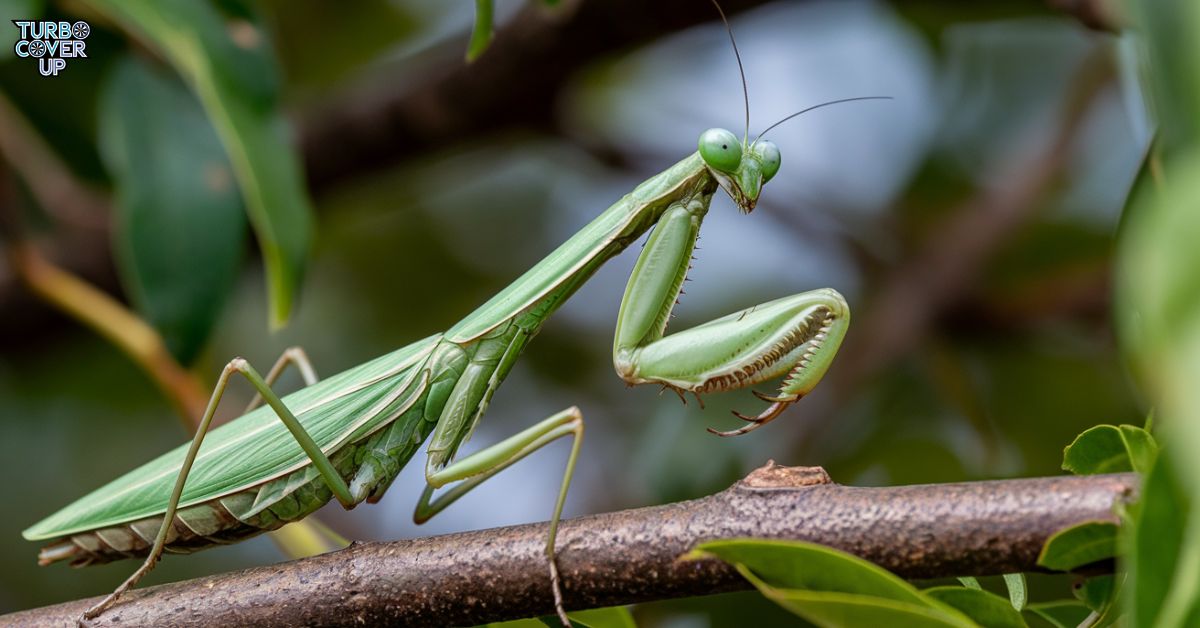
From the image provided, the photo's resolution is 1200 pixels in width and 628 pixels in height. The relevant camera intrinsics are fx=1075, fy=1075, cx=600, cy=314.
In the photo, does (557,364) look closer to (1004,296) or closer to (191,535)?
(1004,296)

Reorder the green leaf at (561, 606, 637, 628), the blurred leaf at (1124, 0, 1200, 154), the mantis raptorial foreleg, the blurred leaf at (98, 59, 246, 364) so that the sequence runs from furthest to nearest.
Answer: the blurred leaf at (98, 59, 246, 364) < the mantis raptorial foreleg < the green leaf at (561, 606, 637, 628) < the blurred leaf at (1124, 0, 1200, 154)

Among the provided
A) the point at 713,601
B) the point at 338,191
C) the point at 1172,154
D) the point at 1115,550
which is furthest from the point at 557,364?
the point at 1172,154

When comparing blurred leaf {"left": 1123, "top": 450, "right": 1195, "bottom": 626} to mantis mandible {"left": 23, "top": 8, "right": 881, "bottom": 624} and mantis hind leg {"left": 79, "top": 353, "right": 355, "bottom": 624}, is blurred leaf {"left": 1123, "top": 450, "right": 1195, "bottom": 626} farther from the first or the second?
mantis hind leg {"left": 79, "top": 353, "right": 355, "bottom": 624}

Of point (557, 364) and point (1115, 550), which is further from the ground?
point (1115, 550)

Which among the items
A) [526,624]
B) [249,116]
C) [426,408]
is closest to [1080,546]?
[526,624]

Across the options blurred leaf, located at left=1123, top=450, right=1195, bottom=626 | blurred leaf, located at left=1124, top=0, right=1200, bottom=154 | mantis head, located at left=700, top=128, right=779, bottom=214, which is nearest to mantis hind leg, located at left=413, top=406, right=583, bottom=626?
mantis head, located at left=700, top=128, right=779, bottom=214

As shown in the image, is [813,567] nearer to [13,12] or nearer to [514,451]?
[514,451]
